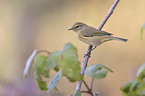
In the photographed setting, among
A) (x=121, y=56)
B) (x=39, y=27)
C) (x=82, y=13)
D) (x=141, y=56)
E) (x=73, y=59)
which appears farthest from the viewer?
(x=39, y=27)

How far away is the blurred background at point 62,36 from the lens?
3178 millimetres

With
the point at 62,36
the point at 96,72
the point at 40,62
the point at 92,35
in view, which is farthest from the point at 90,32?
the point at 62,36

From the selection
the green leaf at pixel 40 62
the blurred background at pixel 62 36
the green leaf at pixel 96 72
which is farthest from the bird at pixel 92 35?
the blurred background at pixel 62 36

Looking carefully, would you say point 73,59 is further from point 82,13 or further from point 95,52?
point 82,13

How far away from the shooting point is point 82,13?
12.2 ft

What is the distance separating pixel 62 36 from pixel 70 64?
3.31m

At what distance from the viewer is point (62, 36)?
3.77 meters

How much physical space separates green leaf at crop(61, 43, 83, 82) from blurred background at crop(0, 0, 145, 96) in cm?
212

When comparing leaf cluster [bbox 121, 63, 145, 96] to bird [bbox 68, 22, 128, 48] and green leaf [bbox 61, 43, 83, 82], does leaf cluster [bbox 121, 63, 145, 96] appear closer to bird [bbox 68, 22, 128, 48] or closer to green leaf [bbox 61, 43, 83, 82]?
green leaf [bbox 61, 43, 83, 82]

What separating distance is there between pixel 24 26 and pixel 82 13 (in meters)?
1.32

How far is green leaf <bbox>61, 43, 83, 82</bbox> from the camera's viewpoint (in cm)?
46

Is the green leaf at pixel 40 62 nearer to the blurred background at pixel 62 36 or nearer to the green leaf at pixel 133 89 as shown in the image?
the green leaf at pixel 133 89

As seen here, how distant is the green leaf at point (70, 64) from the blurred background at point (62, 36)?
2.12m

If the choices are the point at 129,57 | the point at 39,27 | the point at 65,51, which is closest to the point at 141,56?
the point at 129,57
